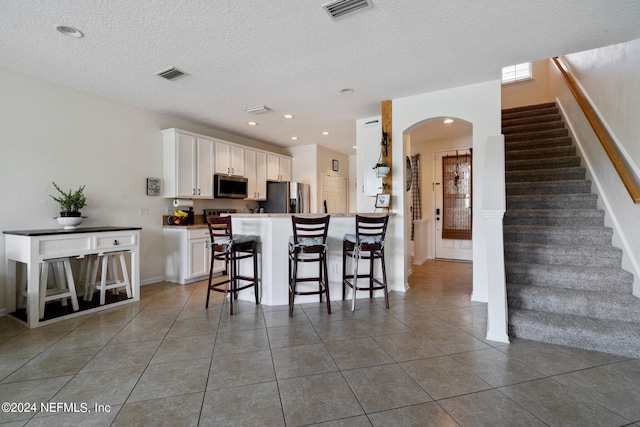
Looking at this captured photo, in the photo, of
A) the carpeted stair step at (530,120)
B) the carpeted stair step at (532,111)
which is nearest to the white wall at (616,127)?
the carpeted stair step at (530,120)

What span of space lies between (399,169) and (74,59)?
3.82 m

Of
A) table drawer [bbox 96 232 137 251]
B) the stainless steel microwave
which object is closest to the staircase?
table drawer [bbox 96 232 137 251]

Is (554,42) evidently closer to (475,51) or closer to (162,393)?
(475,51)

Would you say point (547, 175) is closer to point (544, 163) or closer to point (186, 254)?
point (544, 163)

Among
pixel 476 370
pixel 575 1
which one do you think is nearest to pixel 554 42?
pixel 575 1

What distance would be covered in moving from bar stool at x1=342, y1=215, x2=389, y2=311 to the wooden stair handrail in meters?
2.00

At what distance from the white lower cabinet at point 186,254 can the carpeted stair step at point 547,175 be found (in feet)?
14.4

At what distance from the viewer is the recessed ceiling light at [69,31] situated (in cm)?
243

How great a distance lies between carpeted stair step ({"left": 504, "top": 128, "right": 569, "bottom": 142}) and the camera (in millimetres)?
4332

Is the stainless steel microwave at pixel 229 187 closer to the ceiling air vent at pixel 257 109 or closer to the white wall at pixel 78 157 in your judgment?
the white wall at pixel 78 157

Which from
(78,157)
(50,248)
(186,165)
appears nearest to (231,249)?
(50,248)

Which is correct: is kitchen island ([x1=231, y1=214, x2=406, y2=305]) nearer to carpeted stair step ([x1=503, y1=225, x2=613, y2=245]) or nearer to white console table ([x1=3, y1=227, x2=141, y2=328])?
white console table ([x1=3, y1=227, x2=141, y2=328])

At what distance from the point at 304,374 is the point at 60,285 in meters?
3.21

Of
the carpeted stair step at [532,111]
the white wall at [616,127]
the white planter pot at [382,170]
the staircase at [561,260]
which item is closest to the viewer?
the staircase at [561,260]
